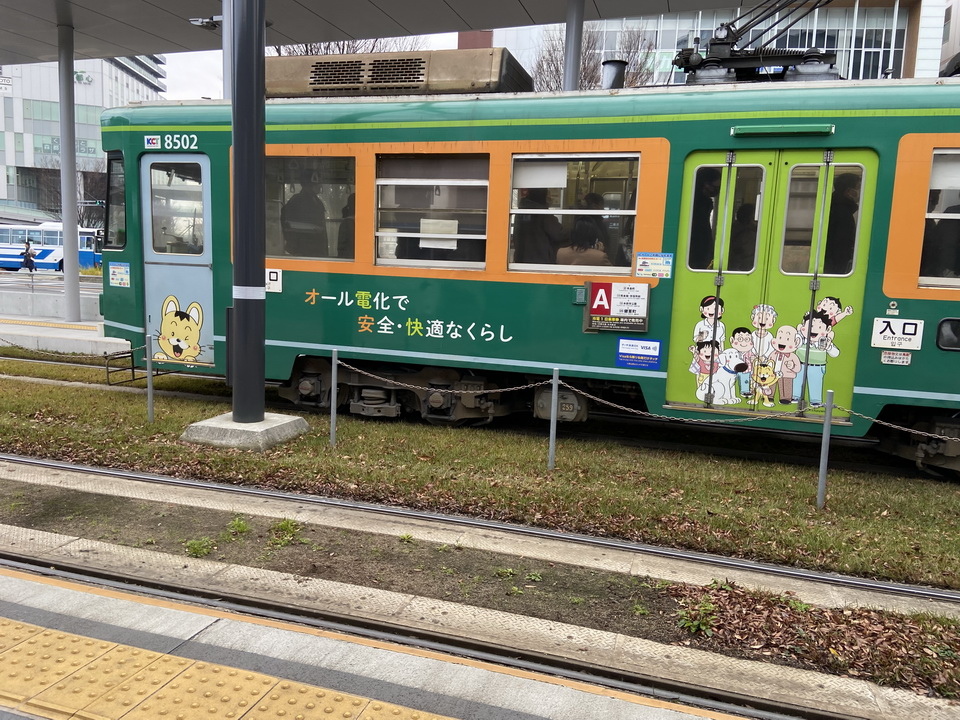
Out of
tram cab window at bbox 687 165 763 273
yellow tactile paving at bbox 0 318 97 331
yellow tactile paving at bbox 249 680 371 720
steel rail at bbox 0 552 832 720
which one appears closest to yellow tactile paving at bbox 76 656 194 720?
yellow tactile paving at bbox 249 680 371 720

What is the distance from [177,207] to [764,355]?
6.72 metres

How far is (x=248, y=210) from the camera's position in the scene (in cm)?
697

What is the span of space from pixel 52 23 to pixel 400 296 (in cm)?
1091

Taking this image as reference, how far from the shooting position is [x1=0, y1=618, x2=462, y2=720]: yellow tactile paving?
306 centimetres

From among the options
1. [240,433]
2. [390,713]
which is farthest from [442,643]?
[240,433]

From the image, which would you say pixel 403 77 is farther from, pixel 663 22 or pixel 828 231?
pixel 663 22

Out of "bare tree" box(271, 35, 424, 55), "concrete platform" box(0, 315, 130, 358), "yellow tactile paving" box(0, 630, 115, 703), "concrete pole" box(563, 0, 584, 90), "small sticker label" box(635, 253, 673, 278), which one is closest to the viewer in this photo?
"yellow tactile paving" box(0, 630, 115, 703)

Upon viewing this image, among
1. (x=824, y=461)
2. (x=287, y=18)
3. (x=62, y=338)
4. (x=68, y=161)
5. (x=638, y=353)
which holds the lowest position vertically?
(x=62, y=338)

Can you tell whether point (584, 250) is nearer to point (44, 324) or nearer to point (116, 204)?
point (116, 204)

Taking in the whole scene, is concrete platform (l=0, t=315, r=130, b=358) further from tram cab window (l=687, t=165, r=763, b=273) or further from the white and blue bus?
the white and blue bus

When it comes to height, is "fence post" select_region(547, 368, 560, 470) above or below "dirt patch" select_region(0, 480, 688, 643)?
above

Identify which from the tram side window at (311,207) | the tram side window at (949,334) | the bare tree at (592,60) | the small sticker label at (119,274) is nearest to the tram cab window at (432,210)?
the tram side window at (311,207)

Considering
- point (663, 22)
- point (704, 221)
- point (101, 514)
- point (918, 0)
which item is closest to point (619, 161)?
point (704, 221)

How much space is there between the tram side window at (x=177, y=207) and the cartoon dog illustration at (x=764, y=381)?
6244mm
